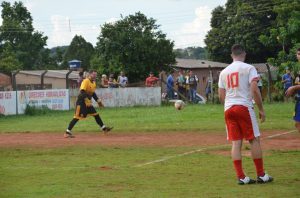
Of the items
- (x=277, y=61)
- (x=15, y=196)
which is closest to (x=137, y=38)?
(x=277, y=61)

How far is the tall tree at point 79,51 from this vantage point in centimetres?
10250

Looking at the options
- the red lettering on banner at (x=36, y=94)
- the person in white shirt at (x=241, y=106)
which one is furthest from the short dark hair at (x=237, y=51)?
the red lettering on banner at (x=36, y=94)

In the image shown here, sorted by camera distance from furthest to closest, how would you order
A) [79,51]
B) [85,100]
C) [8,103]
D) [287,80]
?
1. [79,51]
2. [8,103]
3. [287,80]
4. [85,100]

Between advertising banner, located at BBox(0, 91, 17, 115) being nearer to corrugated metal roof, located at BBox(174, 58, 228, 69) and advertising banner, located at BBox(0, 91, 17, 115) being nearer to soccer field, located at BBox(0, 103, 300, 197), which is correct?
soccer field, located at BBox(0, 103, 300, 197)

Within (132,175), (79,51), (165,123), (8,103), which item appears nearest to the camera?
(132,175)

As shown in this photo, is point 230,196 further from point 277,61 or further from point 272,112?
point 277,61

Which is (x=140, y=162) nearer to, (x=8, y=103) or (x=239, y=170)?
(x=239, y=170)

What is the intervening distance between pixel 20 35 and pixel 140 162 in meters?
78.3

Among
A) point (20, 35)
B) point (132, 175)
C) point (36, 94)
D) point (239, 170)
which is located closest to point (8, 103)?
point (36, 94)

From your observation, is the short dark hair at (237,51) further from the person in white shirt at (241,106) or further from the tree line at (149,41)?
the tree line at (149,41)

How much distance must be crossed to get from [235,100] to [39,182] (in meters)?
3.17

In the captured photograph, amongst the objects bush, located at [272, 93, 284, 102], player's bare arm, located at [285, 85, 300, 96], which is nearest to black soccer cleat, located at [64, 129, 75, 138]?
player's bare arm, located at [285, 85, 300, 96]

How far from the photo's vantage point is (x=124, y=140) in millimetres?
16547

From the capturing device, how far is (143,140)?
1638cm
